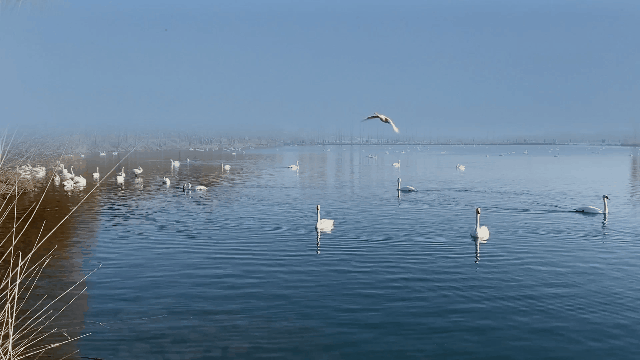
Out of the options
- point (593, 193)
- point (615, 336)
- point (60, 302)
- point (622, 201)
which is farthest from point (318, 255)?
point (593, 193)

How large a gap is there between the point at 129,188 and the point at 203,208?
18994 millimetres

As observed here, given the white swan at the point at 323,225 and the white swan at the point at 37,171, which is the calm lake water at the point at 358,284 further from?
the white swan at the point at 37,171

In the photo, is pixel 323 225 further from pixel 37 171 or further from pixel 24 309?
pixel 37 171

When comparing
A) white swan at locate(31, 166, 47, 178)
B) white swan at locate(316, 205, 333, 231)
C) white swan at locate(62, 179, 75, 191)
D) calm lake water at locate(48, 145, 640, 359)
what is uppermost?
white swan at locate(31, 166, 47, 178)

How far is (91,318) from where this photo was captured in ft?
50.4

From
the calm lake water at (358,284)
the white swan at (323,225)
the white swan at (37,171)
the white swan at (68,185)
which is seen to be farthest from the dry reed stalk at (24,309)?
the white swan at (68,185)

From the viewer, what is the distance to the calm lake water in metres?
13.9

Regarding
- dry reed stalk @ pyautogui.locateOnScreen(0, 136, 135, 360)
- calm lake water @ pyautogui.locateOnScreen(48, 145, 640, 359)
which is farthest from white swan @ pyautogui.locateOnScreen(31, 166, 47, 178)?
dry reed stalk @ pyautogui.locateOnScreen(0, 136, 135, 360)

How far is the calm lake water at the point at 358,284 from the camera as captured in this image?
45.7ft

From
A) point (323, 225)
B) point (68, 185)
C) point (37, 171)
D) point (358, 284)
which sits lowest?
point (358, 284)

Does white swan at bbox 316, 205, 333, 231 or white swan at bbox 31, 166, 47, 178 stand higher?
white swan at bbox 31, 166, 47, 178

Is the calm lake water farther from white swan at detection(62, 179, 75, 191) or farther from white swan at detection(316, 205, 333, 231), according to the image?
white swan at detection(62, 179, 75, 191)

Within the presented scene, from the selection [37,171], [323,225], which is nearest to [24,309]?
[323,225]

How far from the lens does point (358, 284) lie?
19.4 meters
